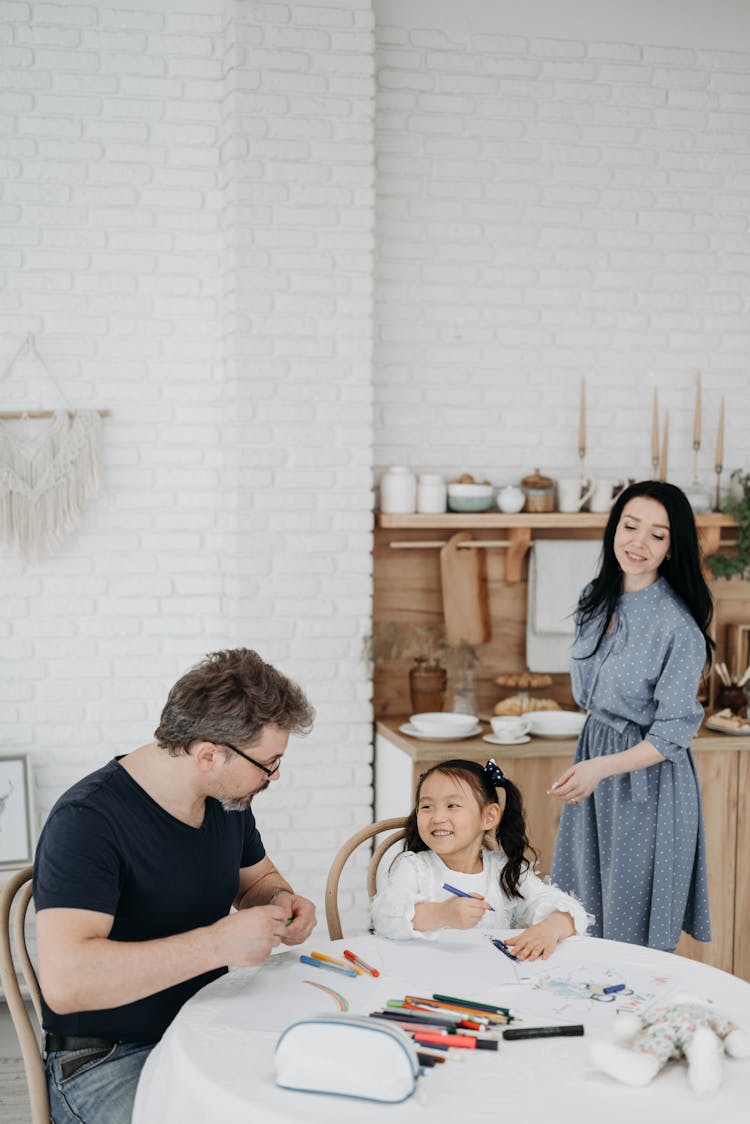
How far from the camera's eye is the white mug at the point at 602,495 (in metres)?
3.85

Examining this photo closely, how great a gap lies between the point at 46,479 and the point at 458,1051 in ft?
8.12

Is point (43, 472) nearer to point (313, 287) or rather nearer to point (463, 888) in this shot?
point (313, 287)

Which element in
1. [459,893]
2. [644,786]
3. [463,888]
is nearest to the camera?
[459,893]

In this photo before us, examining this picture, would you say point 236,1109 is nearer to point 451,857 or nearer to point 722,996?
point 722,996

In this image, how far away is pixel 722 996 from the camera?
173 centimetres

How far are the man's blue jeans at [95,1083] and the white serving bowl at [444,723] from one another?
176 centimetres

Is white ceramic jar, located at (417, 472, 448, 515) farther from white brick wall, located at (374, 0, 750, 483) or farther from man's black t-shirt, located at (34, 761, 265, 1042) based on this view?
man's black t-shirt, located at (34, 761, 265, 1042)

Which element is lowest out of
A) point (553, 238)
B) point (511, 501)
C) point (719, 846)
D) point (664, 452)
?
point (719, 846)

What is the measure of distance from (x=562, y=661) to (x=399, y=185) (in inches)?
64.2

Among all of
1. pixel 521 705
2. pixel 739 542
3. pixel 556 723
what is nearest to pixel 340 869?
pixel 556 723

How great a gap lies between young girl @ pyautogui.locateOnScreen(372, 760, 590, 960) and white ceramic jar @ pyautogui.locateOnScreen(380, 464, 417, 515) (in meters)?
1.53

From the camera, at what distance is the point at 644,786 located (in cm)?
284

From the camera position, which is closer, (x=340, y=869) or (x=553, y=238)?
(x=340, y=869)

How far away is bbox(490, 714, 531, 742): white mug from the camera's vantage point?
3443 mm
